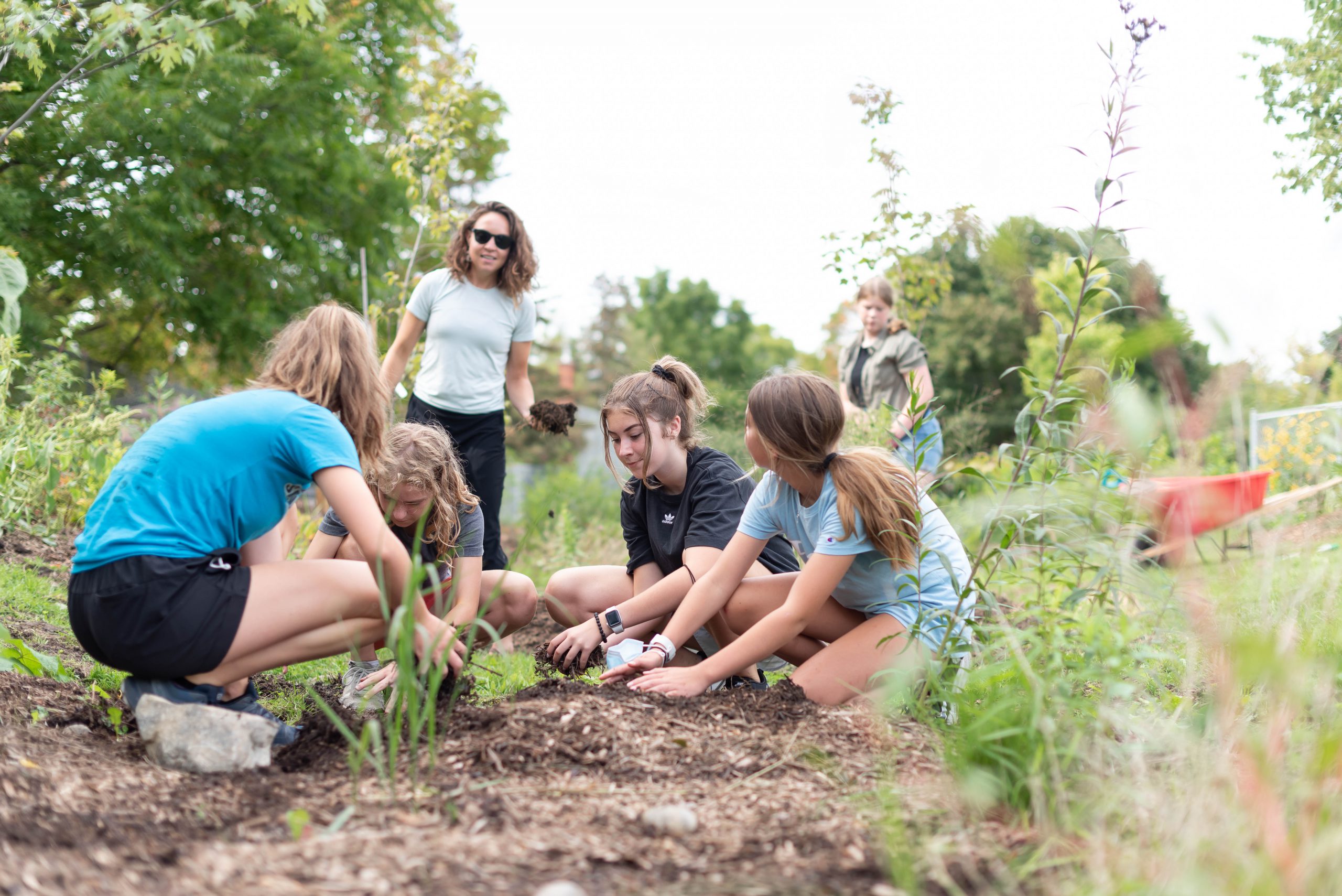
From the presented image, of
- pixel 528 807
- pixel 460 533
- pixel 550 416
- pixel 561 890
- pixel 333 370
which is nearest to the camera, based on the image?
pixel 561 890

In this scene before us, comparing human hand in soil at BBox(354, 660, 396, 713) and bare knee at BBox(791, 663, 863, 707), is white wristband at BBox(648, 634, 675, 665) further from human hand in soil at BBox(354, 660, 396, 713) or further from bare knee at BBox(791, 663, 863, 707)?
human hand in soil at BBox(354, 660, 396, 713)

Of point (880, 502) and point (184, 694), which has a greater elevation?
point (880, 502)

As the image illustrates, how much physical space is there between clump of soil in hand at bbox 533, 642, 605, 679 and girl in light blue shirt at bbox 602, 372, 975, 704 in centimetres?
30

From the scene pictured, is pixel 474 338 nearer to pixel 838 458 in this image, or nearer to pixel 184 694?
pixel 838 458

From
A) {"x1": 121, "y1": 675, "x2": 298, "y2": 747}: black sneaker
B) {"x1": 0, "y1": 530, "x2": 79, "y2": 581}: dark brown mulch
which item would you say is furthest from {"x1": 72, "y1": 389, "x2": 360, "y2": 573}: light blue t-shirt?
{"x1": 0, "y1": 530, "x2": 79, "y2": 581}: dark brown mulch

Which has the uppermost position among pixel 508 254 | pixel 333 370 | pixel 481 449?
pixel 508 254

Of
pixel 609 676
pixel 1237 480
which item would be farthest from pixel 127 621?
pixel 1237 480

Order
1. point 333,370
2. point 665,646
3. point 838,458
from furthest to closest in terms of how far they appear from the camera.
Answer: point 665,646 < point 838,458 < point 333,370

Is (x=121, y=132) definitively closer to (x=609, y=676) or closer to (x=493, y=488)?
(x=493, y=488)

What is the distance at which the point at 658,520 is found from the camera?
335 centimetres

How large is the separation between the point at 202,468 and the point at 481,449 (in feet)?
6.78

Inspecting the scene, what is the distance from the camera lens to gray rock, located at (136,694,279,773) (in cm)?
203

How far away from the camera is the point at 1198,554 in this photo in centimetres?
182

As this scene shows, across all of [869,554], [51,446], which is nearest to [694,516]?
[869,554]
